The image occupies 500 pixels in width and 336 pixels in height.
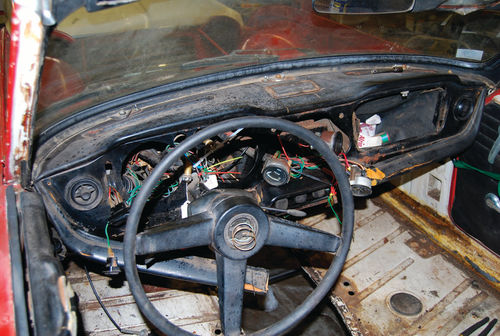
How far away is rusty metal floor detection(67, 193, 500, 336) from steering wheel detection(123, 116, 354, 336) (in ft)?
3.12

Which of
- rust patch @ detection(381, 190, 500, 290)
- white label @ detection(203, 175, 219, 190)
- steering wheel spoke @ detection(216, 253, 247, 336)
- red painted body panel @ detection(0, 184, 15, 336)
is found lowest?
rust patch @ detection(381, 190, 500, 290)

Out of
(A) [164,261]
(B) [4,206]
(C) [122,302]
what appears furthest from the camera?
(C) [122,302]

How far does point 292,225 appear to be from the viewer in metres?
1.88

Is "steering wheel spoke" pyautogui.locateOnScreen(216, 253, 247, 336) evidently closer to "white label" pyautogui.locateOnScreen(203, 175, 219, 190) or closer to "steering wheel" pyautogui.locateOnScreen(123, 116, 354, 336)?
"steering wheel" pyautogui.locateOnScreen(123, 116, 354, 336)

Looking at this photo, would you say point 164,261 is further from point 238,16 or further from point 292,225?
point 238,16

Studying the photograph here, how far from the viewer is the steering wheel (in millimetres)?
1584

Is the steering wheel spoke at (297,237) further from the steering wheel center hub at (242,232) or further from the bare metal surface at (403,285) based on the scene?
the bare metal surface at (403,285)

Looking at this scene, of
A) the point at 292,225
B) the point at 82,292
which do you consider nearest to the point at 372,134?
the point at 292,225

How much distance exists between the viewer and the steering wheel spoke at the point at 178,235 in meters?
1.68

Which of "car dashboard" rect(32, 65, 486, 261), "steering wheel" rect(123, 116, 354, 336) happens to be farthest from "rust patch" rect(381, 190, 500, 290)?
"steering wheel" rect(123, 116, 354, 336)

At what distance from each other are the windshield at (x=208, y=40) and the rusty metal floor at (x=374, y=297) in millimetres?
1291

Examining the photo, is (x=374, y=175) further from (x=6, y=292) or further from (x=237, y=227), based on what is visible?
(x=6, y=292)

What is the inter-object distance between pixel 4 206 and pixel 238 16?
56.0 inches

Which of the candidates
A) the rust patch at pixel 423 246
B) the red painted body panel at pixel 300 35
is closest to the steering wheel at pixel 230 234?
→ the red painted body panel at pixel 300 35
